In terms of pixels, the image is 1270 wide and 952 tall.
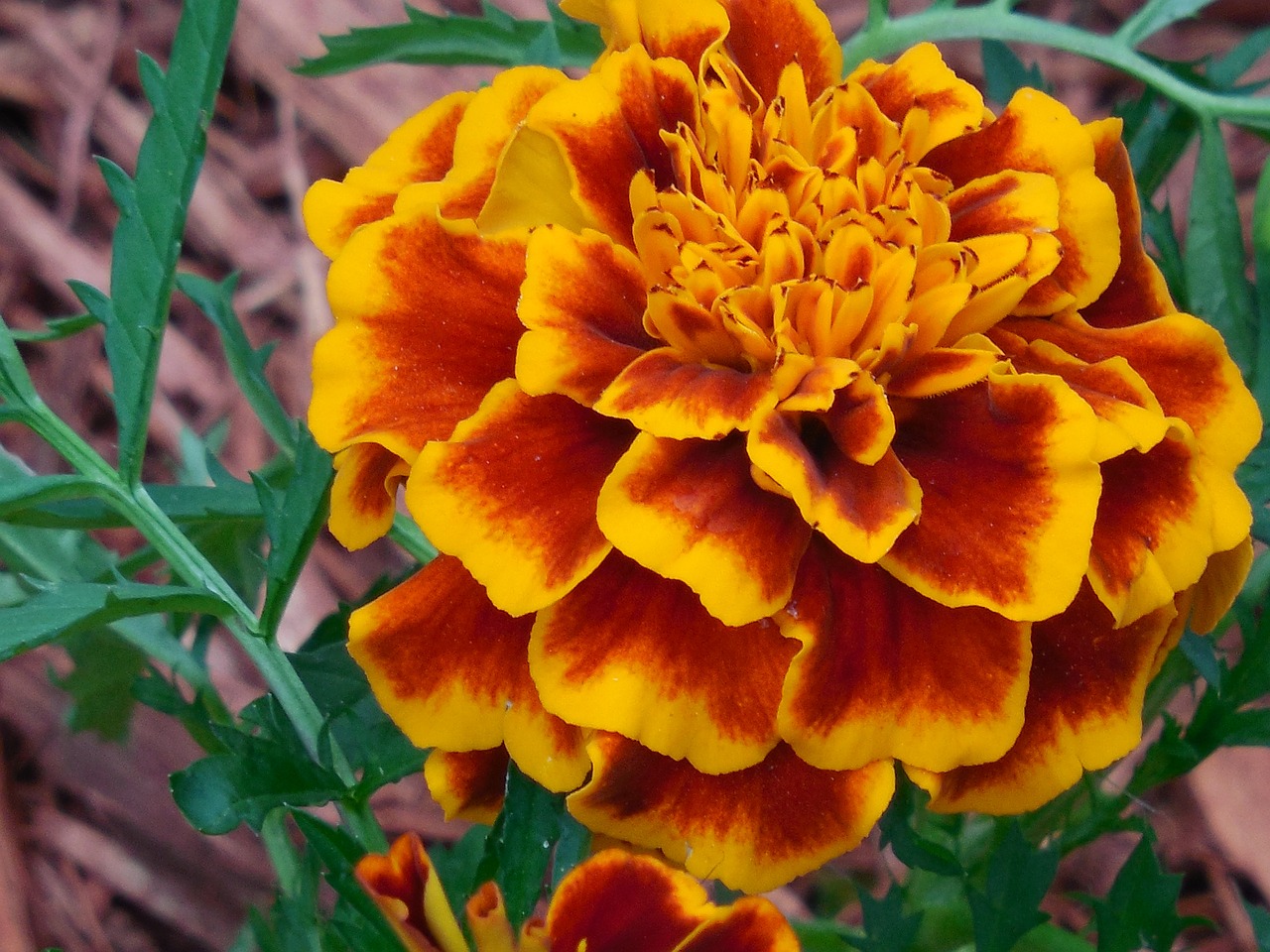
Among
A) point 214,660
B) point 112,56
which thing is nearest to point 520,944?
point 214,660

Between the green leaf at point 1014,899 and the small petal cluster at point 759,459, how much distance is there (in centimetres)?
16

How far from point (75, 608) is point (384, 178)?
1.02 feet

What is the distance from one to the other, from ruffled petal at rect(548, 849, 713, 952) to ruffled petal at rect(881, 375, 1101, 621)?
0.60 feet

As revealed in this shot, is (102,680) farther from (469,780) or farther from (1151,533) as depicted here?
(1151,533)

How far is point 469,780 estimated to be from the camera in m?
0.74

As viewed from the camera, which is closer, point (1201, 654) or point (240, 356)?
point (1201, 654)

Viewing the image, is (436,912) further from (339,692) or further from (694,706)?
(339,692)

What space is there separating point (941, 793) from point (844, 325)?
0.84 ft

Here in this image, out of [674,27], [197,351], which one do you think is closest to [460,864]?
[674,27]

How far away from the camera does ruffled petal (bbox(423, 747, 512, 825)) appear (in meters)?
0.73

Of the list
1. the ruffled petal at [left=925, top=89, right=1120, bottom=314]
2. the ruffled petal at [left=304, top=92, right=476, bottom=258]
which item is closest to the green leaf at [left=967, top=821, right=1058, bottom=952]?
the ruffled petal at [left=925, top=89, right=1120, bottom=314]

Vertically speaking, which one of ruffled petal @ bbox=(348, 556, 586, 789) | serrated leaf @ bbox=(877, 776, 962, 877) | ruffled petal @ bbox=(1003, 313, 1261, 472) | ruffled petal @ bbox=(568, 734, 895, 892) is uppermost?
ruffled petal @ bbox=(1003, 313, 1261, 472)

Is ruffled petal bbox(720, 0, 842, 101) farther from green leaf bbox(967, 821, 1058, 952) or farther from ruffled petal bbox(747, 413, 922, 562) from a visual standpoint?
green leaf bbox(967, 821, 1058, 952)

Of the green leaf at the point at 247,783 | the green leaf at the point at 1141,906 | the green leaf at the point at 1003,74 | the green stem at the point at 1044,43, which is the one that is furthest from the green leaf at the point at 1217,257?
the green leaf at the point at 247,783
